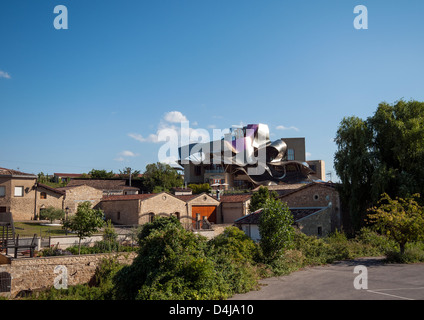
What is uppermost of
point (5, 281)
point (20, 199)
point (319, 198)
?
point (20, 199)

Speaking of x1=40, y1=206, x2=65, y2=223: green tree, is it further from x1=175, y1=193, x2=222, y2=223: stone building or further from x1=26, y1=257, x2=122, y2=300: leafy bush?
x1=26, y1=257, x2=122, y2=300: leafy bush

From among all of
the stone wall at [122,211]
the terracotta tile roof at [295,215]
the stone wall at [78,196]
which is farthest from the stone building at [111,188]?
the terracotta tile roof at [295,215]

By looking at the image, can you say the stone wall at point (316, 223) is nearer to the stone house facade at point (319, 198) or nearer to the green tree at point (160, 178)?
the stone house facade at point (319, 198)

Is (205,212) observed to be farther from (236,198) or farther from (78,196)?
(78,196)

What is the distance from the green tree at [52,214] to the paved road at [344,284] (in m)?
26.5

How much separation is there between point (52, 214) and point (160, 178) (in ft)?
81.2

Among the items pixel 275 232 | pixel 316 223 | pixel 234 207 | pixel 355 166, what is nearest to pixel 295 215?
pixel 316 223

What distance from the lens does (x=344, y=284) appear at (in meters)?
13.7

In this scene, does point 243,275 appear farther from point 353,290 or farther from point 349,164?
point 349,164

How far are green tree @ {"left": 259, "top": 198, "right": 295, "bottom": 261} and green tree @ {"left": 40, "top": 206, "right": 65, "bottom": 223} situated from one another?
24.7 meters

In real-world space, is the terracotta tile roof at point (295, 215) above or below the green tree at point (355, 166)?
below

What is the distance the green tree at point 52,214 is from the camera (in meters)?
34.8
